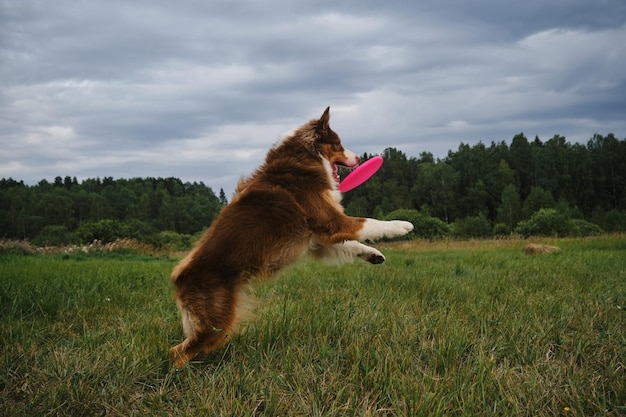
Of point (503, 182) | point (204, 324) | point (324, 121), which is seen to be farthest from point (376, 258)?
point (503, 182)

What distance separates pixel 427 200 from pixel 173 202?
39.9 metres

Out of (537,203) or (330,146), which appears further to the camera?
(537,203)

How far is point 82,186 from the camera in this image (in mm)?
75625

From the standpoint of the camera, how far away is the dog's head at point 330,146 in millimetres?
4449

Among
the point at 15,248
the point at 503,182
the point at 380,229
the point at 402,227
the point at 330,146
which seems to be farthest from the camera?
the point at 503,182

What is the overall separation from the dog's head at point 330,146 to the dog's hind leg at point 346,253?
759 mm

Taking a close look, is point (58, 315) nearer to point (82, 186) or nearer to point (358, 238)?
point (358, 238)

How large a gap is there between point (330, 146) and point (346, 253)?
111 centimetres

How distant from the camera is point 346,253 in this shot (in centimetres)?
425

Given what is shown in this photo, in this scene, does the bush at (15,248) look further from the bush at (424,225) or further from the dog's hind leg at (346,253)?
the bush at (424,225)

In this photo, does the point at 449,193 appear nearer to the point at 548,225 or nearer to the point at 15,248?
the point at 548,225

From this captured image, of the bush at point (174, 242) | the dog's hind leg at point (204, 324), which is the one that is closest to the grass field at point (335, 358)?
the dog's hind leg at point (204, 324)

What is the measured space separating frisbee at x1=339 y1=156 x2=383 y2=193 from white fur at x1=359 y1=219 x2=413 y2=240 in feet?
2.93

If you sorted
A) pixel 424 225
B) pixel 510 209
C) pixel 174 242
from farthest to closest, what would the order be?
pixel 510 209 → pixel 424 225 → pixel 174 242
